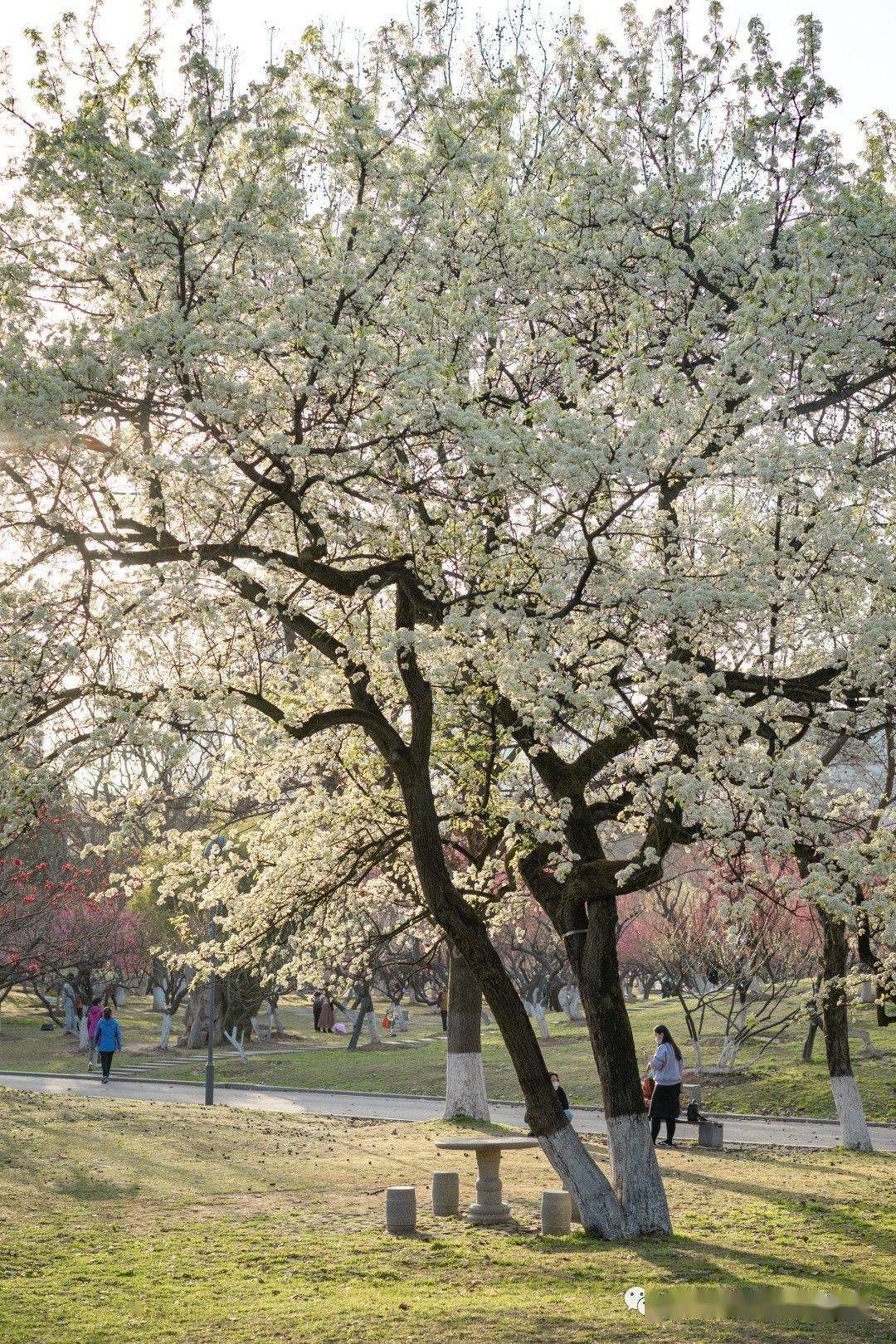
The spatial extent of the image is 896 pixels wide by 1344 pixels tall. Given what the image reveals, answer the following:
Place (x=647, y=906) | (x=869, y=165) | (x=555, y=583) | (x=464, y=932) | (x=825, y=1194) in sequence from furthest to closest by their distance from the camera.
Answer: (x=647, y=906), (x=825, y=1194), (x=869, y=165), (x=464, y=932), (x=555, y=583)

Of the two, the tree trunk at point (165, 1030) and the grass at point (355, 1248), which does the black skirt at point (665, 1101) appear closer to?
the grass at point (355, 1248)

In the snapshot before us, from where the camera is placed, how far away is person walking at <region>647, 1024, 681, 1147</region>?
749 inches

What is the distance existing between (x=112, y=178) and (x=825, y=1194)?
12.9 m

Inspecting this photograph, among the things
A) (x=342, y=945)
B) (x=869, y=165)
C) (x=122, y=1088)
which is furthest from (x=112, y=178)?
(x=122, y=1088)

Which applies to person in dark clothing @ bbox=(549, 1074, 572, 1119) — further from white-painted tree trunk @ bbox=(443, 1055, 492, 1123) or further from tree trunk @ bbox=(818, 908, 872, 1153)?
tree trunk @ bbox=(818, 908, 872, 1153)

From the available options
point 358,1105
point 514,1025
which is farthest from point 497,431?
point 358,1105

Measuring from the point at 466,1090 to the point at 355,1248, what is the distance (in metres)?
10.1

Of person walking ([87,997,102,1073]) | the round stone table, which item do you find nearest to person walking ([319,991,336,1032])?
person walking ([87,997,102,1073])

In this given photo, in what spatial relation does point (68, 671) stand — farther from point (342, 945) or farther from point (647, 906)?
point (647, 906)

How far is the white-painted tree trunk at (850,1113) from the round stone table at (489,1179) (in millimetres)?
8053

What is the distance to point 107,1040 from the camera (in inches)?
1179

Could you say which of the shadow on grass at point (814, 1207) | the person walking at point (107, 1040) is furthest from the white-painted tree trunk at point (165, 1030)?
the shadow on grass at point (814, 1207)

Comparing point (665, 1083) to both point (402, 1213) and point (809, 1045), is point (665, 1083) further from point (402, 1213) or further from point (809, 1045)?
point (809, 1045)

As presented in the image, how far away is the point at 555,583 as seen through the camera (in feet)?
32.7
